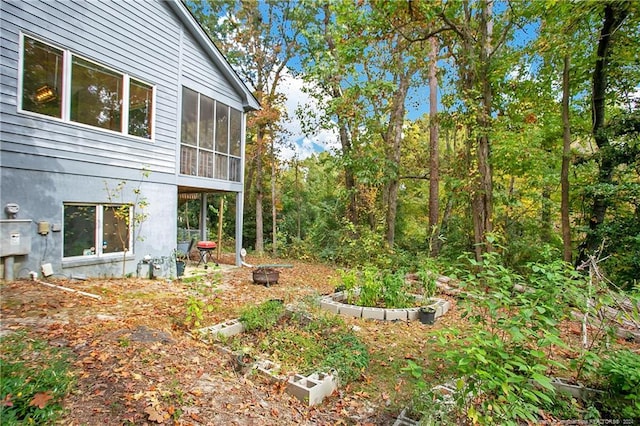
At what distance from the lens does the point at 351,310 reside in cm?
602

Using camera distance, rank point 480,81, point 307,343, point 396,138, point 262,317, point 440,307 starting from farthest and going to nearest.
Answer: point 396,138
point 480,81
point 440,307
point 262,317
point 307,343

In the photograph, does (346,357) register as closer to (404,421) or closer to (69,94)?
(404,421)

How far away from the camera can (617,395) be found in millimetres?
2986

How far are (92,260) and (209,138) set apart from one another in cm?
469

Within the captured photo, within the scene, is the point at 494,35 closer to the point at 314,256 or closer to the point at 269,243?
the point at 314,256

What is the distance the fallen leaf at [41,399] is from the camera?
228cm

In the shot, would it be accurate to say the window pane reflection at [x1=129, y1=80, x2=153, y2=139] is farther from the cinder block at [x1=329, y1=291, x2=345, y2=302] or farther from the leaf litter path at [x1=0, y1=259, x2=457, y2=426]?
the cinder block at [x1=329, y1=291, x2=345, y2=302]

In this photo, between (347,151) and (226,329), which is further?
(347,151)

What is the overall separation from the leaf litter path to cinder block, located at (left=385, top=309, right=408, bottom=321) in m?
0.21

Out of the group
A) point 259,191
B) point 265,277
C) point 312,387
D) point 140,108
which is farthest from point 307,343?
point 259,191

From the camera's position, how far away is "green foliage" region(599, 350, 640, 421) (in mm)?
2686

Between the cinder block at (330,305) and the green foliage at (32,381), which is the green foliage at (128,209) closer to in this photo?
the green foliage at (32,381)

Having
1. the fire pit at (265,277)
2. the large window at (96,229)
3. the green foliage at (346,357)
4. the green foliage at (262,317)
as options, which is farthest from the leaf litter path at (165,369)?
the fire pit at (265,277)

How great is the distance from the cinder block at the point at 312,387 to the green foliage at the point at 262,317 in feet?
4.38
